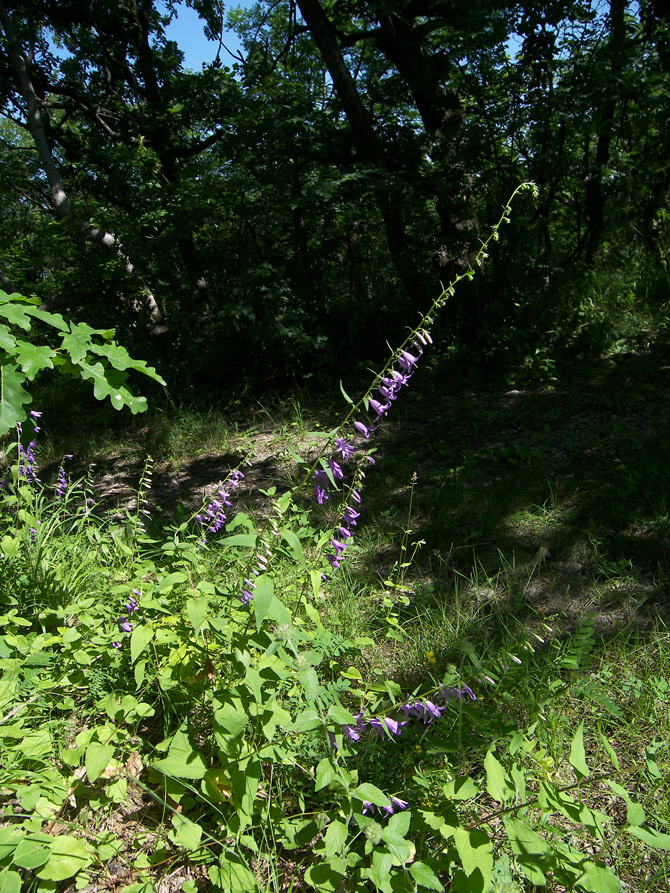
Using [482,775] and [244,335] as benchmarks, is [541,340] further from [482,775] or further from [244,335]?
[482,775]

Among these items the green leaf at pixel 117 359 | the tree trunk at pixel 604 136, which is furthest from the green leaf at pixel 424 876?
the tree trunk at pixel 604 136

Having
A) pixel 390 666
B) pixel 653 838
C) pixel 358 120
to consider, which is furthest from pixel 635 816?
pixel 358 120

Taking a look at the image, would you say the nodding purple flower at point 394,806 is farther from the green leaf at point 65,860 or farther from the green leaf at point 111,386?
the green leaf at point 111,386

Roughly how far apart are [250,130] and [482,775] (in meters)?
5.92

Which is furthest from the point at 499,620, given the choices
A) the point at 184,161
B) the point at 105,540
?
the point at 184,161

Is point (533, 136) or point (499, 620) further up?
point (533, 136)

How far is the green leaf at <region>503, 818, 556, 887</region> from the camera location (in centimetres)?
108

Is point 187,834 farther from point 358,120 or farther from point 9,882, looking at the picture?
point 358,120

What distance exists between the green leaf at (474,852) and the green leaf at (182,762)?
62 cm

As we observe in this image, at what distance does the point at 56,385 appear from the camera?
256 inches

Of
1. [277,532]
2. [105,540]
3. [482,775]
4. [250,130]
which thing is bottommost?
[482,775]

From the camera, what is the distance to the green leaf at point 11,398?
1.36 m

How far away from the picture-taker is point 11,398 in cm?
138

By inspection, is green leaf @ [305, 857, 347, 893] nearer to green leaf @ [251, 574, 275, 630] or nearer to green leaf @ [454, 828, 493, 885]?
green leaf @ [454, 828, 493, 885]
